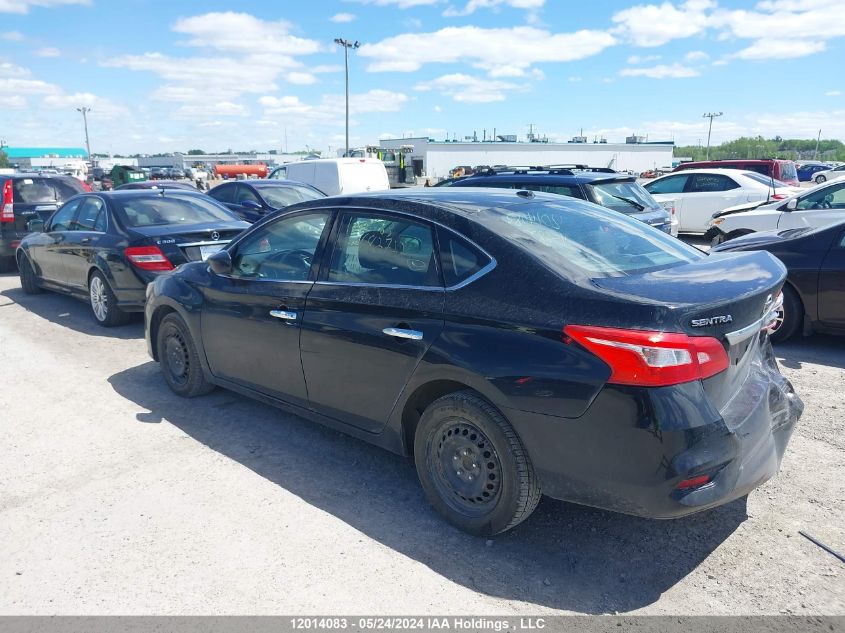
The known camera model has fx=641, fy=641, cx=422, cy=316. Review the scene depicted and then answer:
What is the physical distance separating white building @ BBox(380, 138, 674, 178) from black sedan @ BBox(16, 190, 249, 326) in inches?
2029

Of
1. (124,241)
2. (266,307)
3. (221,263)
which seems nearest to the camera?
(266,307)

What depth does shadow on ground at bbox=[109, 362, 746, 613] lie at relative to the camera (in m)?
2.94

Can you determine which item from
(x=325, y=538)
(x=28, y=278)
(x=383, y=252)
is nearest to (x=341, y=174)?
(x=28, y=278)

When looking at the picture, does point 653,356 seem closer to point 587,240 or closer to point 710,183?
point 587,240

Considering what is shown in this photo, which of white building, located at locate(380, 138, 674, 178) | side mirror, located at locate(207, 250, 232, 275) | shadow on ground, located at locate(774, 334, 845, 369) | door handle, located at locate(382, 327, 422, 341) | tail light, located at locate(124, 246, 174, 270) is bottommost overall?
shadow on ground, located at locate(774, 334, 845, 369)

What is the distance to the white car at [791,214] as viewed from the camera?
8688 mm

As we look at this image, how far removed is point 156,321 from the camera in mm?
5508

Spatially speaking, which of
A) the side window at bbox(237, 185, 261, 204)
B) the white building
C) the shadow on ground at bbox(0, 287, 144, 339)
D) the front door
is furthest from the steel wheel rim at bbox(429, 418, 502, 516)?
the white building

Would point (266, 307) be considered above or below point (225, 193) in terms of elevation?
below

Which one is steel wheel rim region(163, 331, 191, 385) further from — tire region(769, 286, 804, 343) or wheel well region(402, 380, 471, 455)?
tire region(769, 286, 804, 343)

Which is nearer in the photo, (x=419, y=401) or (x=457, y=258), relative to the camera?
(x=457, y=258)

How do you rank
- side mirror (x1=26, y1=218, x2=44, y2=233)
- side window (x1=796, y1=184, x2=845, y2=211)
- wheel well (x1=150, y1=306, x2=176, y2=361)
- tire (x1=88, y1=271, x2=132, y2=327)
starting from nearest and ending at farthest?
1. wheel well (x1=150, y1=306, x2=176, y2=361)
2. tire (x1=88, y1=271, x2=132, y2=327)
3. side window (x1=796, y1=184, x2=845, y2=211)
4. side mirror (x1=26, y1=218, x2=44, y2=233)

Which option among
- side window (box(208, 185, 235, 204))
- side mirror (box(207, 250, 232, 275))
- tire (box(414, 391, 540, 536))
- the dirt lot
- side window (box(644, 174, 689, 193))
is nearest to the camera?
the dirt lot

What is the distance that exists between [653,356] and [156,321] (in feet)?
14.2
